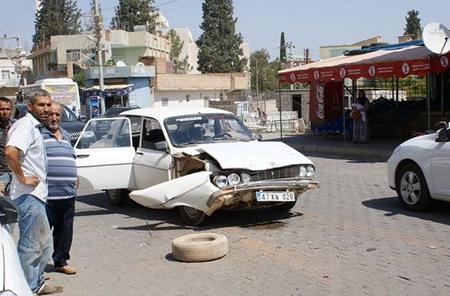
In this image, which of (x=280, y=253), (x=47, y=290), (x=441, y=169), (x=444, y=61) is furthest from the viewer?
(x=444, y=61)

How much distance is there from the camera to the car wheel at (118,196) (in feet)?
32.3

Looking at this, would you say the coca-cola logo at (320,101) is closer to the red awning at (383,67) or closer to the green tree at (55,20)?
the red awning at (383,67)

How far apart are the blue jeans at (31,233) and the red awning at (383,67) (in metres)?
11.2

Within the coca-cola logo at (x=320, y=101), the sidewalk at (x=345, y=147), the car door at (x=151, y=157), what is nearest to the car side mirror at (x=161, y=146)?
the car door at (x=151, y=157)

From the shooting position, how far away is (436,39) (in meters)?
13.3

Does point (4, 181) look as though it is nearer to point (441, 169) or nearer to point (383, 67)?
point (441, 169)

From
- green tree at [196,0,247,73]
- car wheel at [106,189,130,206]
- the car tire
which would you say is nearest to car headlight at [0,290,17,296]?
the car tire

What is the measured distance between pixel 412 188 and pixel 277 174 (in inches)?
87.3

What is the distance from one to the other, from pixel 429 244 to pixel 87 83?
53.4m

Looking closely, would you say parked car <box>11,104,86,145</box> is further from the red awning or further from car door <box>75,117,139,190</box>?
car door <box>75,117,139,190</box>

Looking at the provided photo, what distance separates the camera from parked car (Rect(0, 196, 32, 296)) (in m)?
2.93

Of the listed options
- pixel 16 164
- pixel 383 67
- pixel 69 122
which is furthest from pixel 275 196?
pixel 69 122

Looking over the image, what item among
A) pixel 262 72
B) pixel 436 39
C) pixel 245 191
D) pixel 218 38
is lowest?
pixel 245 191

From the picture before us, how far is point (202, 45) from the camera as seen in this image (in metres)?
79.4
